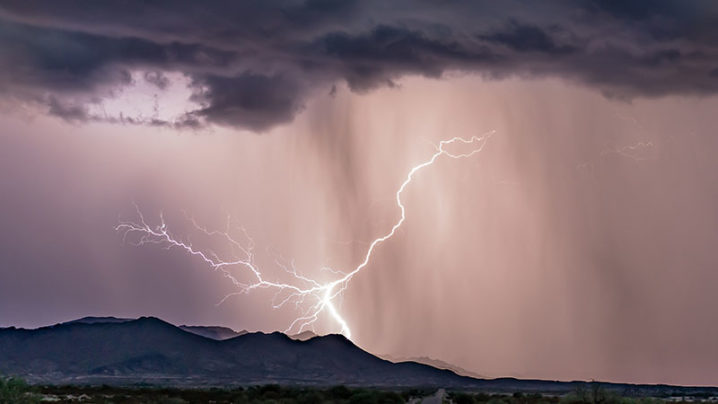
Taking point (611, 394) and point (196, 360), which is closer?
point (611, 394)

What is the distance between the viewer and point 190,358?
597 feet

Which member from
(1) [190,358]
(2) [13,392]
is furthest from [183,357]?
(2) [13,392]

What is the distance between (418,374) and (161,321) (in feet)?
165

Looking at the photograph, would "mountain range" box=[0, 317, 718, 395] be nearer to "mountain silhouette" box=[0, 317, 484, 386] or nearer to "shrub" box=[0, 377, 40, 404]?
"mountain silhouette" box=[0, 317, 484, 386]

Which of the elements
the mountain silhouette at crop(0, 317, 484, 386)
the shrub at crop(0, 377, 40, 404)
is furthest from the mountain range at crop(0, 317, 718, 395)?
the shrub at crop(0, 377, 40, 404)

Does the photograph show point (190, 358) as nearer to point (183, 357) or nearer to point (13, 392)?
point (183, 357)

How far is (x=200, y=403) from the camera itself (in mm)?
73875

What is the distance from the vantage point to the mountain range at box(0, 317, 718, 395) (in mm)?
Result: 173125

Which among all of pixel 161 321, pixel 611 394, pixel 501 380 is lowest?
pixel 611 394

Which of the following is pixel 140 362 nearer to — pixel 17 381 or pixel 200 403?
pixel 200 403

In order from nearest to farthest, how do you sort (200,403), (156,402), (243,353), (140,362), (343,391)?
1. (156,402)
2. (200,403)
3. (343,391)
4. (140,362)
5. (243,353)

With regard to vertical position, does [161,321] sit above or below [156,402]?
above

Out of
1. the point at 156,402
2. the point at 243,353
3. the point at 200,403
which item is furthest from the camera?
the point at 243,353

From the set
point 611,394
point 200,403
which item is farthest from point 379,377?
point 611,394
